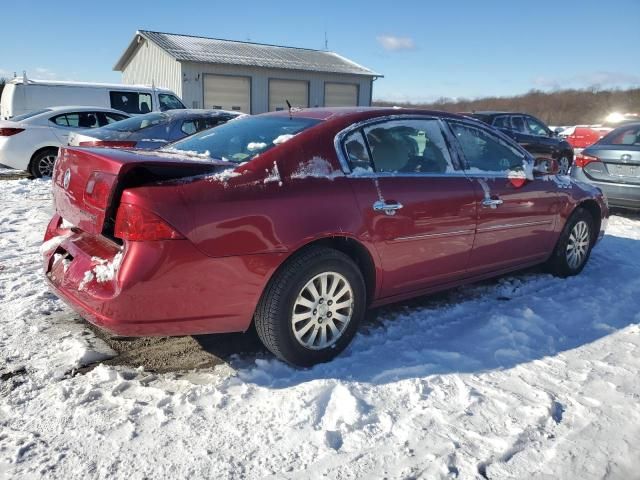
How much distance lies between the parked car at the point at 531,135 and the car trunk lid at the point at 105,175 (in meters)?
10.7

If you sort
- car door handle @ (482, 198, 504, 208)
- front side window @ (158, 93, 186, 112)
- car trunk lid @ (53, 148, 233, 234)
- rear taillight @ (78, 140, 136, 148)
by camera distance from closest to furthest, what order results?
car trunk lid @ (53, 148, 233, 234) < car door handle @ (482, 198, 504, 208) < rear taillight @ (78, 140, 136, 148) < front side window @ (158, 93, 186, 112)

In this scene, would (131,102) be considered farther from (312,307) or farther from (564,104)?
(564,104)

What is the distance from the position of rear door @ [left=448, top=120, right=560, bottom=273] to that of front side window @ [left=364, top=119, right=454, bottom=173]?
21 centimetres

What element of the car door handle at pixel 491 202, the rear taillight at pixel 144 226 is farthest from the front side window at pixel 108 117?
the rear taillight at pixel 144 226

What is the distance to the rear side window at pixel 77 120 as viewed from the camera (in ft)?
33.7

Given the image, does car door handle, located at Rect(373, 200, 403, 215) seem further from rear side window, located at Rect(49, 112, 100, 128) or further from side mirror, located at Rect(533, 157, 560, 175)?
rear side window, located at Rect(49, 112, 100, 128)

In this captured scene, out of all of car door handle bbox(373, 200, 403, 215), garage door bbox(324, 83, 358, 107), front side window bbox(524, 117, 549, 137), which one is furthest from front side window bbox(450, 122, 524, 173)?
garage door bbox(324, 83, 358, 107)

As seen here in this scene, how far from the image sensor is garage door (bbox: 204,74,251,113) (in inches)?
948

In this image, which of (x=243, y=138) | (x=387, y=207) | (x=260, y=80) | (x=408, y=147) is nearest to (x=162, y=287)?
(x=243, y=138)

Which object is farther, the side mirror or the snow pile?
the side mirror

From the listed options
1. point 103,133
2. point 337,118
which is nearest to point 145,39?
point 103,133

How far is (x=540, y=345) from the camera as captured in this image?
355 cm

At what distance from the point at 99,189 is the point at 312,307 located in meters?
1.30

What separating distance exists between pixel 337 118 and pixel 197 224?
126 centimetres
